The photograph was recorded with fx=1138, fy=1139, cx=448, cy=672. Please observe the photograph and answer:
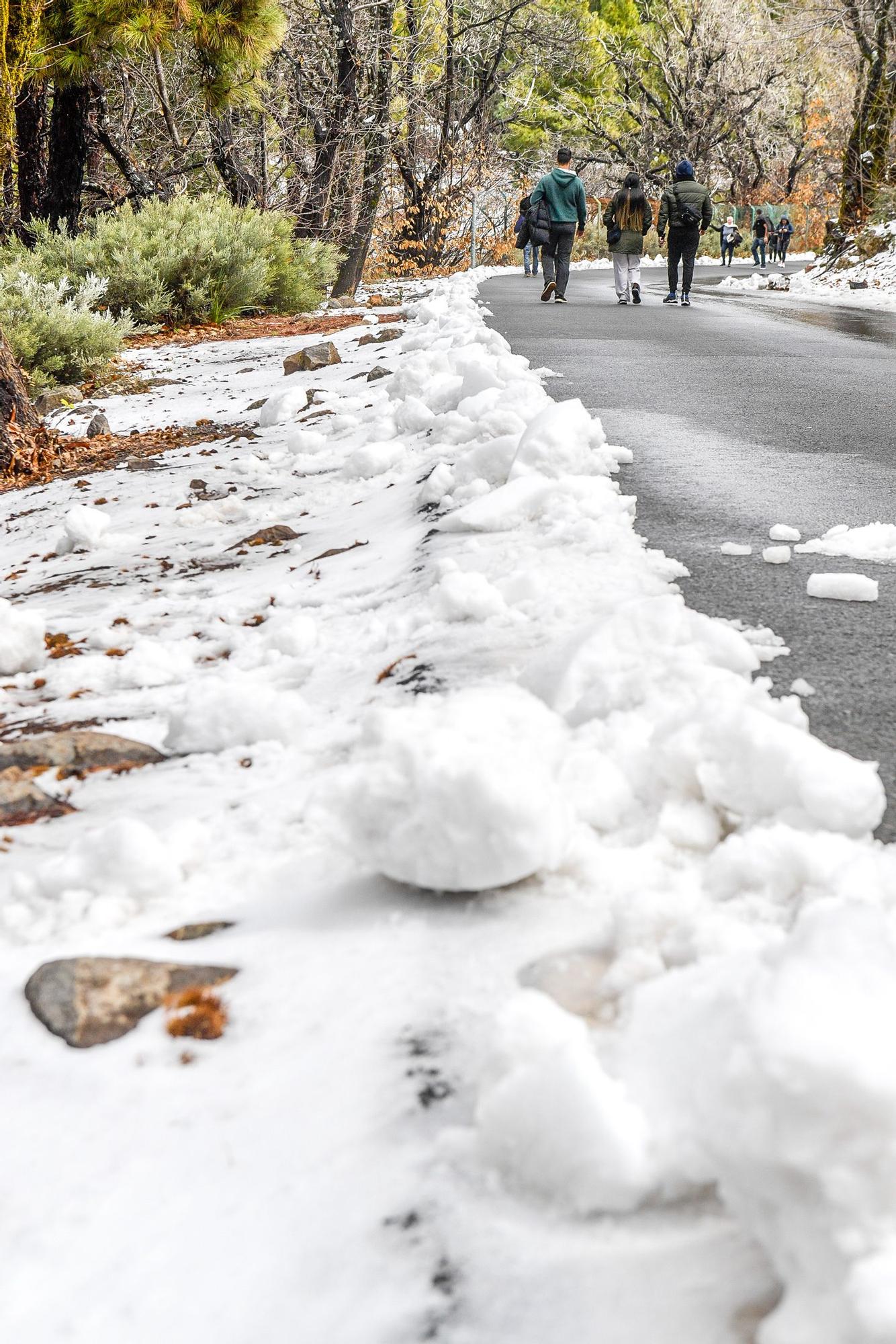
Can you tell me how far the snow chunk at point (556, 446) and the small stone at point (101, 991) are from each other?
2231mm

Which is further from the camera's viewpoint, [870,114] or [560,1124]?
[870,114]

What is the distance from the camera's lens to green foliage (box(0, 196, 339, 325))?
10.6m

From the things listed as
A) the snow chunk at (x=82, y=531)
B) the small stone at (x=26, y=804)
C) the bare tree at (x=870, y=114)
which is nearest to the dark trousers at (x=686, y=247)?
the bare tree at (x=870, y=114)

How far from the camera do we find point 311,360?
7.96m

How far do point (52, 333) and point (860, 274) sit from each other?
14628mm

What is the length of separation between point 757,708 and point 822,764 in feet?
0.68

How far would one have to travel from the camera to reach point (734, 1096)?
2.78 feet

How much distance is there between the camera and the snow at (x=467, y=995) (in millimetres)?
863

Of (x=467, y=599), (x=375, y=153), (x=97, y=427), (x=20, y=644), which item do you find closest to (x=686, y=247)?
(x=375, y=153)

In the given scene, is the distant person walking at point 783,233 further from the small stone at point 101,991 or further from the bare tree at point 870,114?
the small stone at point 101,991

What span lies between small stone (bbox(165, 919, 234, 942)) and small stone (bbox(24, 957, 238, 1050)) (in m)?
0.08

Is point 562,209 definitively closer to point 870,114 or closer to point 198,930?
point 870,114

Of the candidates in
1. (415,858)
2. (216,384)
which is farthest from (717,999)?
(216,384)

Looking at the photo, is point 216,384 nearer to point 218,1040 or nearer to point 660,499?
point 660,499
